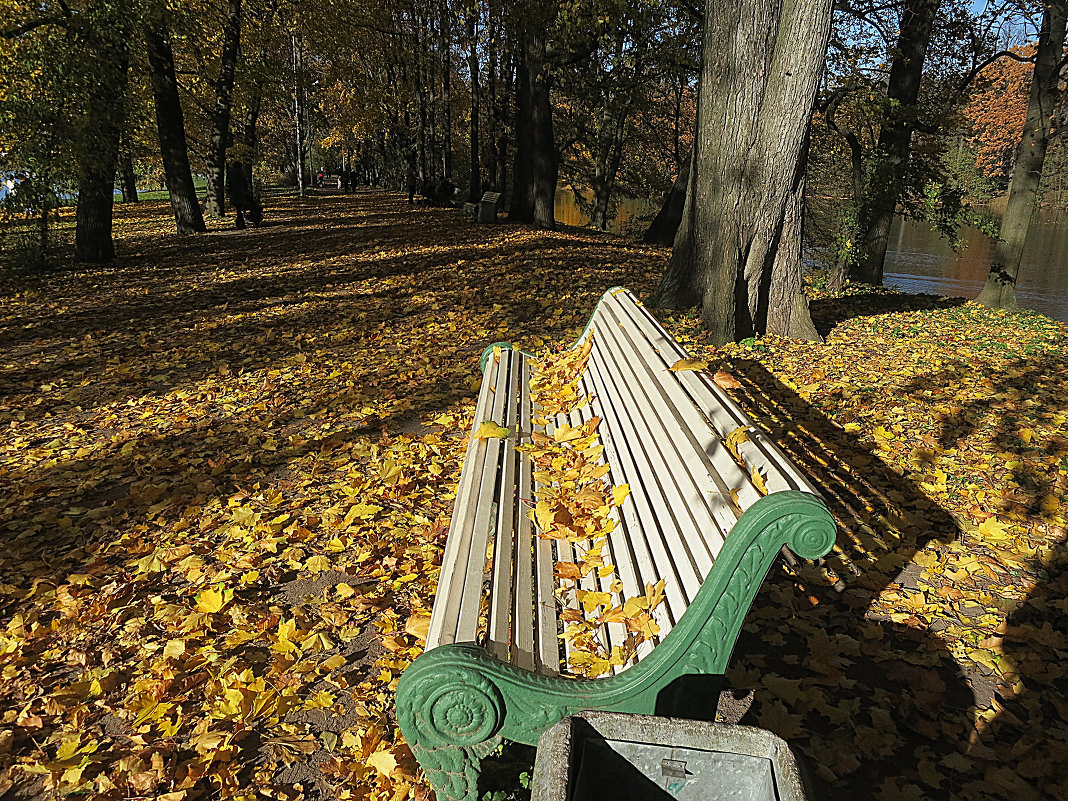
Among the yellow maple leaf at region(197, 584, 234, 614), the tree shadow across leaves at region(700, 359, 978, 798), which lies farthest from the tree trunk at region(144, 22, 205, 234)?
the tree shadow across leaves at region(700, 359, 978, 798)

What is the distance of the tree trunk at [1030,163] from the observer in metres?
9.10

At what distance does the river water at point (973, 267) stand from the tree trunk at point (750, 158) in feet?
19.7

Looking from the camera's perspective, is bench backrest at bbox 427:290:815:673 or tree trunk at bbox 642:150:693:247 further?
tree trunk at bbox 642:150:693:247

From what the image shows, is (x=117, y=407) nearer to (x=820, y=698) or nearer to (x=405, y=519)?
(x=405, y=519)

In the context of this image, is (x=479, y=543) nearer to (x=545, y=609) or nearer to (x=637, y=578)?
(x=545, y=609)

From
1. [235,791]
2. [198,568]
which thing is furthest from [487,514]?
[198,568]

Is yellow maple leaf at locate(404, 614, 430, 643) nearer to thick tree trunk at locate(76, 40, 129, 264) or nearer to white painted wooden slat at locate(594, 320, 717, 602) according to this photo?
white painted wooden slat at locate(594, 320, 717, 602)

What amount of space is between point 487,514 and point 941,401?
165 inches

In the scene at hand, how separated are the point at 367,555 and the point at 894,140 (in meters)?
11.0

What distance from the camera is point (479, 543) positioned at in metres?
2.22

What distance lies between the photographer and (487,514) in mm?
2430

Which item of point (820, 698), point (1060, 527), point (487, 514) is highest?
point (487, 514)

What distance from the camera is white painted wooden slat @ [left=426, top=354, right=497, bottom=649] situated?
1.80 m

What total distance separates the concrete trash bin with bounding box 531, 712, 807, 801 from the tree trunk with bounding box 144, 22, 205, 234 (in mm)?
14930
